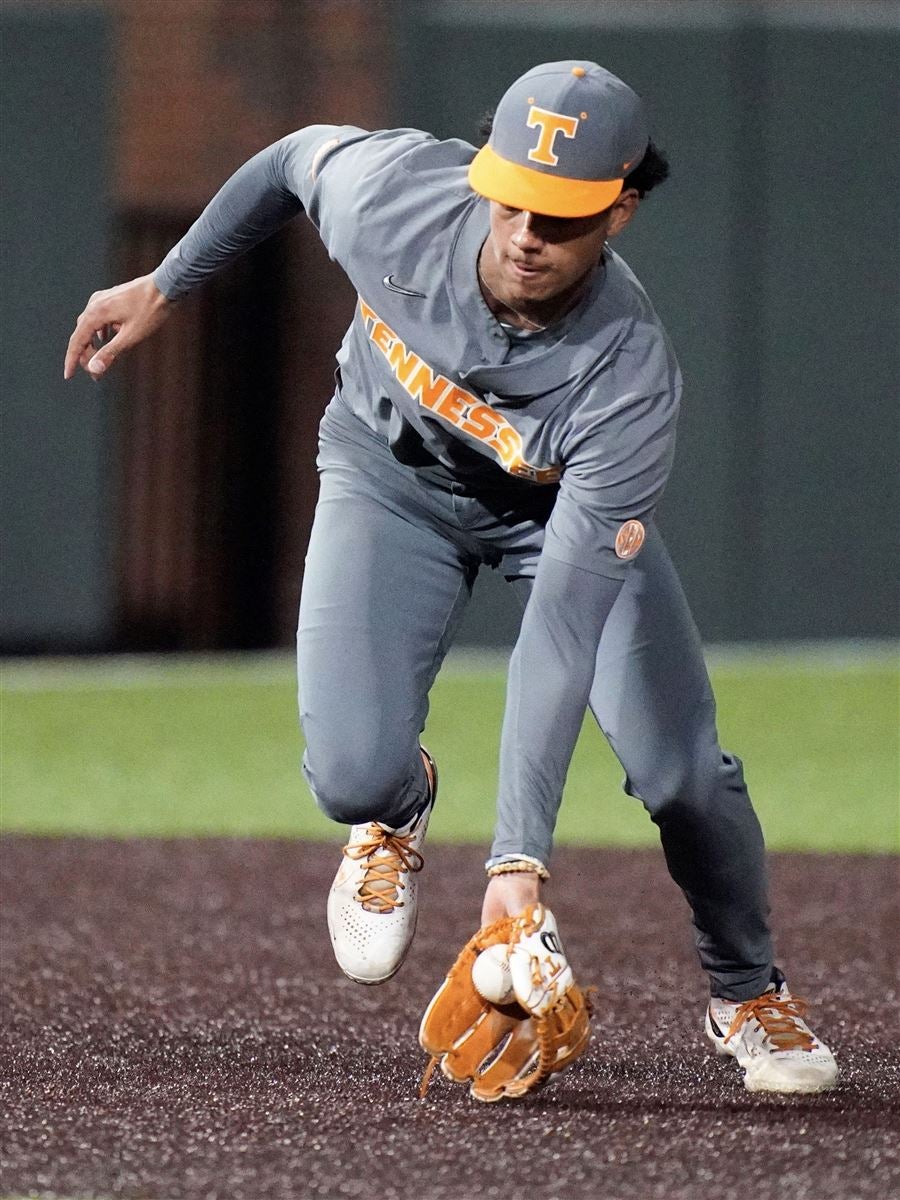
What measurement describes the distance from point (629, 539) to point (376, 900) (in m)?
1.02

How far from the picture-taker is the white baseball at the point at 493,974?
315cm

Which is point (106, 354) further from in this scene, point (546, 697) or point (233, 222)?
point (546, 697)

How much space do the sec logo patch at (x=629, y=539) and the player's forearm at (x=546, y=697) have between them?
53mm

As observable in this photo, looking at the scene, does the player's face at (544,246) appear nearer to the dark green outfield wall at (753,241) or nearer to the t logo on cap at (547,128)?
the t logo on cap at (547,128)

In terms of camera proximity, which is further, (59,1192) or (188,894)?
(188,894)

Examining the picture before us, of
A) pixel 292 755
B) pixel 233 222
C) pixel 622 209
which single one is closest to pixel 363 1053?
pixel 233 222

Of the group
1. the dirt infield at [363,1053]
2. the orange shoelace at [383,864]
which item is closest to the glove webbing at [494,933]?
the dirt infield at [363,1053]

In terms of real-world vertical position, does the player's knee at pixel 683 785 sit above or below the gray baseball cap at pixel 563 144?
below

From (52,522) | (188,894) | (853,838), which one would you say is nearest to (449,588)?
(188,894)

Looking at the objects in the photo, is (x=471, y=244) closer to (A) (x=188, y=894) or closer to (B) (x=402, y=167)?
(B) (x=402, y=167)

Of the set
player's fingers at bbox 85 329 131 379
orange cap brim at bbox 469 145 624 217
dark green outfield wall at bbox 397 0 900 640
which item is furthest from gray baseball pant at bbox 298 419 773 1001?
dark green outfield wall at bbox 397 0 900 640

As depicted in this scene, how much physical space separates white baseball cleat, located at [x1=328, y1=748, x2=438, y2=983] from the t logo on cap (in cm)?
147

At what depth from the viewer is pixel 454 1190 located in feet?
9.86

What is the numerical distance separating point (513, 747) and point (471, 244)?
911 mm
